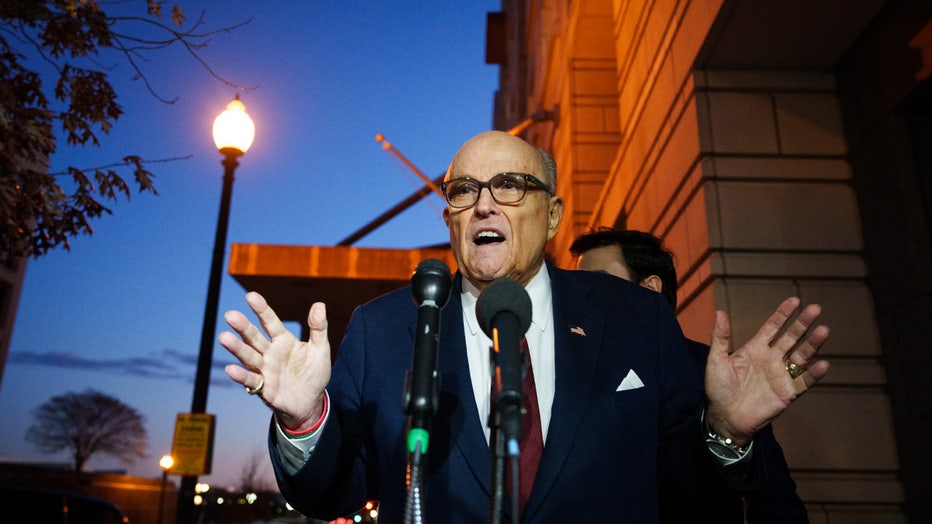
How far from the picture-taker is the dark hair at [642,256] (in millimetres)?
4121

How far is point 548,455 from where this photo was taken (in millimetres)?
2109

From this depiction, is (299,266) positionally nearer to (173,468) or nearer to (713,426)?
(173,468)

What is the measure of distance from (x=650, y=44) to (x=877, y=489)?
16.6 feet

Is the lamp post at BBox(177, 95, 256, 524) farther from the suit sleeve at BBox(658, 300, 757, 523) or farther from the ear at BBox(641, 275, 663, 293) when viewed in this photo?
the suit sleeve at BBox(658, 300, 757, 523)

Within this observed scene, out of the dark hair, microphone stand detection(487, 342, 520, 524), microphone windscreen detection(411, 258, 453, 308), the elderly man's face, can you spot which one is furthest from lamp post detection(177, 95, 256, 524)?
microphone stand detection(487, 342, 520, 524)

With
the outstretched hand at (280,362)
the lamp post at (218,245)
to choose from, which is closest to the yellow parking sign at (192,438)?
the lamp post at (218,245)

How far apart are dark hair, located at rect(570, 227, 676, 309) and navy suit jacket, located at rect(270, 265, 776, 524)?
1458mm

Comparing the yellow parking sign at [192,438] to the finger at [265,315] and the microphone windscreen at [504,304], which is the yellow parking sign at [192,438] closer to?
the finger at [265,315]

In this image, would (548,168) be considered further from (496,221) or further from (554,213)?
(496,221)

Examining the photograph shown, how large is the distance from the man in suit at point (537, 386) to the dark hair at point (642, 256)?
1424 millimetres

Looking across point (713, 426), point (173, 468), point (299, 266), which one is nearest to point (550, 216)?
point (713, 426)

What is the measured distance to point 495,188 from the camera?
8.48 ft

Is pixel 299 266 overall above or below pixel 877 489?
above

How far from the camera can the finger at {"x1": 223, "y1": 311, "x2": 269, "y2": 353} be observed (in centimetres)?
183
